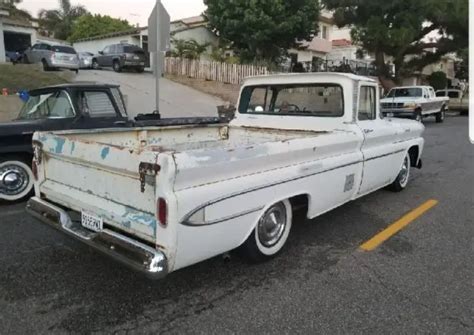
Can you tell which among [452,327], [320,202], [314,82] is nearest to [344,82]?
[314,82]

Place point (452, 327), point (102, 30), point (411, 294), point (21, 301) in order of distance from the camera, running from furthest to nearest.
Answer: point (102, 30) → point (411, 294) → point (21, 301) → point (452, 327)

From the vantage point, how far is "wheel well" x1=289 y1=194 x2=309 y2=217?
4.18 m

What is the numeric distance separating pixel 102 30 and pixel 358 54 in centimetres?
2889

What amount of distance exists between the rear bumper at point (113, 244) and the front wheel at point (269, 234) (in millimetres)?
1054

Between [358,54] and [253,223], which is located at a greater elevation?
[358,54]

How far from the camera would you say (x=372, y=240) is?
15.3 feet

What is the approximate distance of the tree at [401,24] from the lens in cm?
2605

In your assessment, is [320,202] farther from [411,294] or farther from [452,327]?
[452,327]

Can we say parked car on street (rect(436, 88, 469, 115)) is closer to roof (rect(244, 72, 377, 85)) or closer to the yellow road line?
the yellow road line

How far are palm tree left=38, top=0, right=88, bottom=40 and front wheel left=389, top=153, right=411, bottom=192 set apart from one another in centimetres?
5546

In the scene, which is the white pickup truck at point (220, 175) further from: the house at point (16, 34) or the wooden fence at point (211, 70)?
the house at point (16, 34)

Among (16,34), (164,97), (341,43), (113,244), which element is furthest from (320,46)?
(113,244)

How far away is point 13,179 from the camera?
5.78m

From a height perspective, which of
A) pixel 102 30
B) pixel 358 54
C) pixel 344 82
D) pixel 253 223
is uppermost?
pixel 102 30
